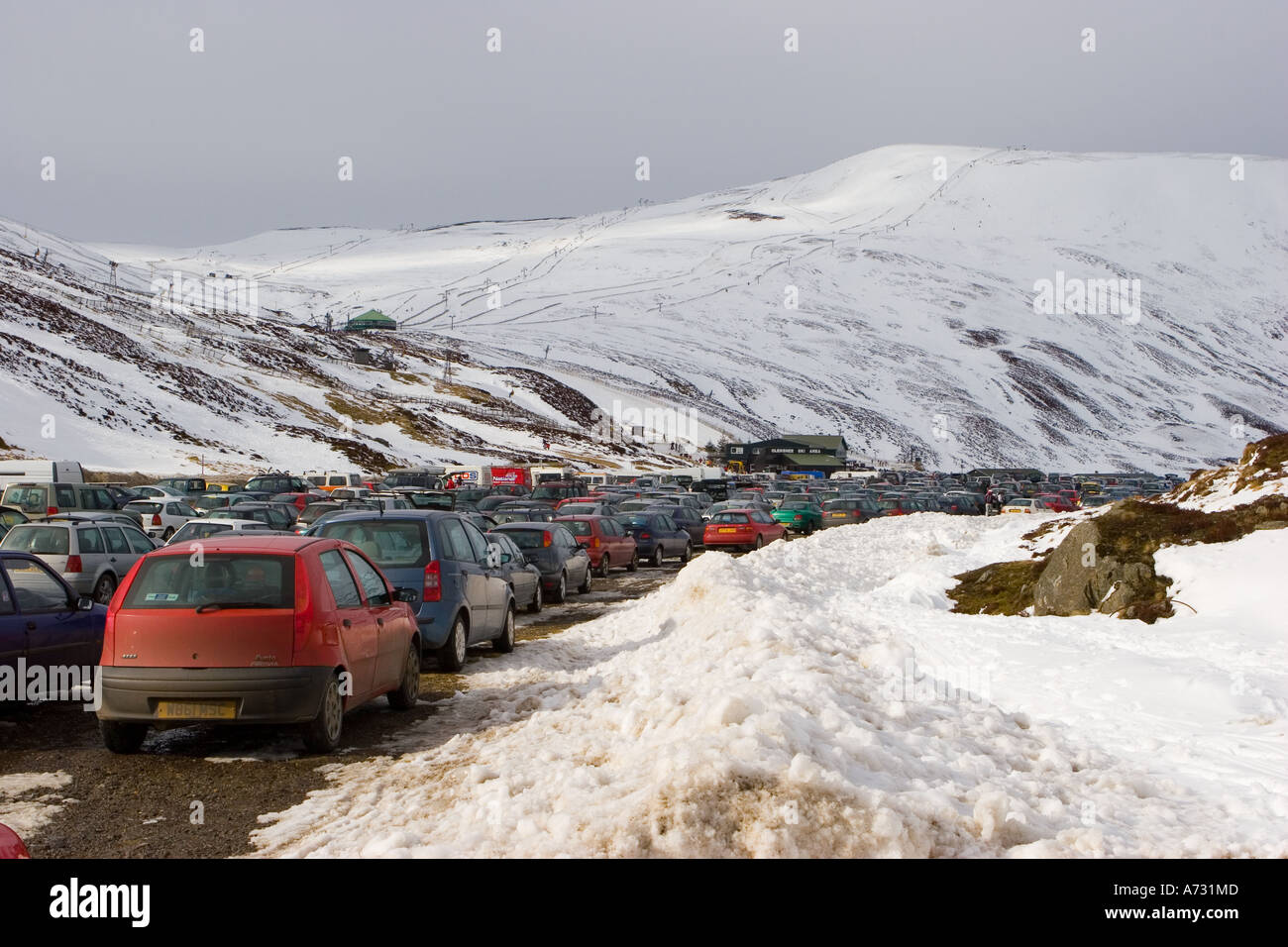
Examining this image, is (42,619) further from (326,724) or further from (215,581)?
(326,724)

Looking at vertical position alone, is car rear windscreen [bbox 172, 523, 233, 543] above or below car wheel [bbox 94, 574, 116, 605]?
above

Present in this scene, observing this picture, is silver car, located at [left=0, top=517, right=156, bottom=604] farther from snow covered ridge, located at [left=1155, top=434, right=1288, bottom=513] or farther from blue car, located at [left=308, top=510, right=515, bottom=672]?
snow covered ridge, located at [left=1155, top=434, right=1288, bottom=513]

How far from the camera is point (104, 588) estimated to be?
18.3 m

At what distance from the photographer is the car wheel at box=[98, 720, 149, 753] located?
29.2 feet

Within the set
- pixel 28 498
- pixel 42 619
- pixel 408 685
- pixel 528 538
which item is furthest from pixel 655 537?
pixel 42 619

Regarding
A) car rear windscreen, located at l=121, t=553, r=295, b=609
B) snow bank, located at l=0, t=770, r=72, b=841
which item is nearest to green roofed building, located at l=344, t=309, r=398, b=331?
car rear windscreen, located at l=121, t=553, r=295, b=609

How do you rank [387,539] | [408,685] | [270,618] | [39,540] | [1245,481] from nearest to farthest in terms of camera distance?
[270,618] → [408,685] → [387,539] → [1245,481] → [39,540]

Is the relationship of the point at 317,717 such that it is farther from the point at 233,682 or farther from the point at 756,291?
the point at 756,291

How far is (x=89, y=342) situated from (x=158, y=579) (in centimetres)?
9432

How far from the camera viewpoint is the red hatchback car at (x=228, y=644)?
862 centimetres

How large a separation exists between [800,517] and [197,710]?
35.6m

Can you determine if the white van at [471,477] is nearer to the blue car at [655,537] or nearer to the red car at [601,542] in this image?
the blue car at [655,537]

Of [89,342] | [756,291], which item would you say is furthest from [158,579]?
[756,291]
